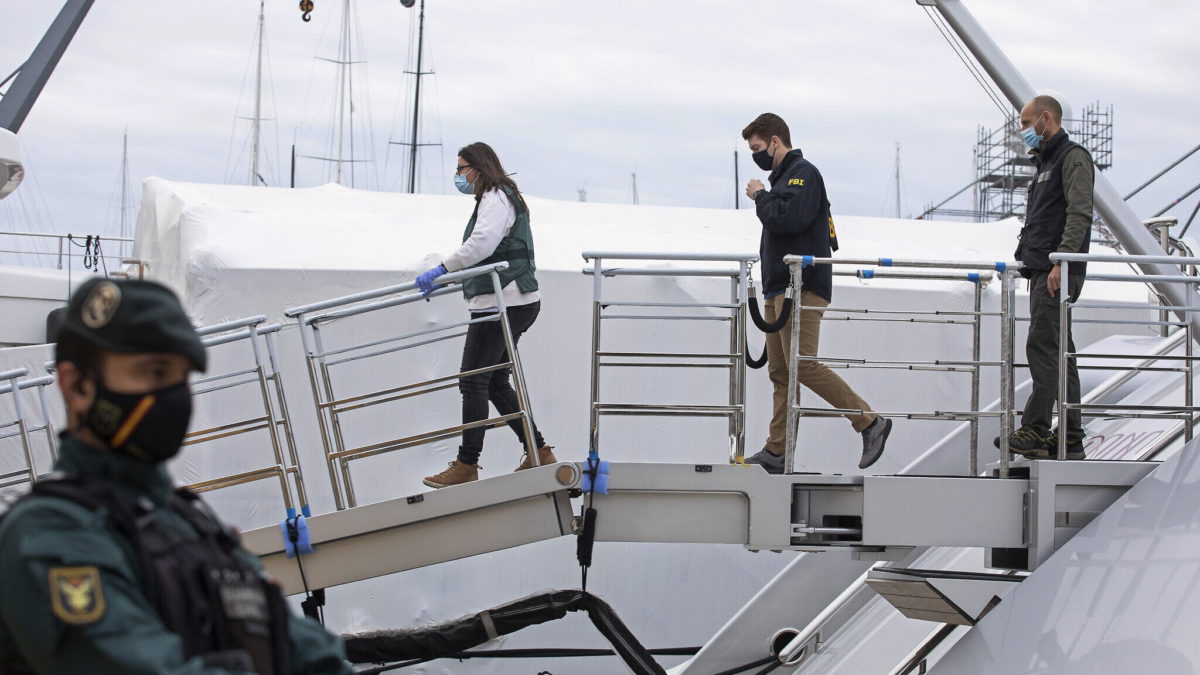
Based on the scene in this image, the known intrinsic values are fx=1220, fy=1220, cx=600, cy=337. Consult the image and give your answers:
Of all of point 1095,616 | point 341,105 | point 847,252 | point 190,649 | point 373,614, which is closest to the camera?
point 190,649

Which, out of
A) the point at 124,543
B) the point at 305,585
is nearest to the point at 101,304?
the point at 124,543

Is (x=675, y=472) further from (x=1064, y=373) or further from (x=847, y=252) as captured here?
(x=847, y=252)

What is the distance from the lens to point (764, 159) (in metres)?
5.41

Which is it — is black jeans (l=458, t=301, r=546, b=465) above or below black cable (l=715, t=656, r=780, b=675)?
above

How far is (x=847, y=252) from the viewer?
9.75 m

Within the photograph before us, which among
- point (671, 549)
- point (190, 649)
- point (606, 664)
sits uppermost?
point (190, 649)

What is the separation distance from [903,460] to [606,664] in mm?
2592

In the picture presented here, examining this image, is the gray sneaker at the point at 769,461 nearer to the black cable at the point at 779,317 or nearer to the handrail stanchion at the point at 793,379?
the handrail stanchion at the point at 793,379

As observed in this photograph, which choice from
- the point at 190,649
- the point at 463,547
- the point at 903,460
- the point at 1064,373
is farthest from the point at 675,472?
the point at 903,460

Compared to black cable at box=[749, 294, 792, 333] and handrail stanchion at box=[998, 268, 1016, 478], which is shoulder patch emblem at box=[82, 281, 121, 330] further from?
handrail stanchion at box=[998, 268, 1016, 478]

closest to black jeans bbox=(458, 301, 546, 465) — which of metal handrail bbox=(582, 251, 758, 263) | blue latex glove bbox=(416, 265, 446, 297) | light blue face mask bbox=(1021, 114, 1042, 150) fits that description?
blue latex glove bbox=(416, 265, 446, 297)

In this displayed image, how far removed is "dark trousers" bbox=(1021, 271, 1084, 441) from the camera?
16.9 ft

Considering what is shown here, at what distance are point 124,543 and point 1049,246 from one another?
449 cm

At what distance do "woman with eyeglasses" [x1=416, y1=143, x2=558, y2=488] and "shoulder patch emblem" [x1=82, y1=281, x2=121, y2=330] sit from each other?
136 inches
